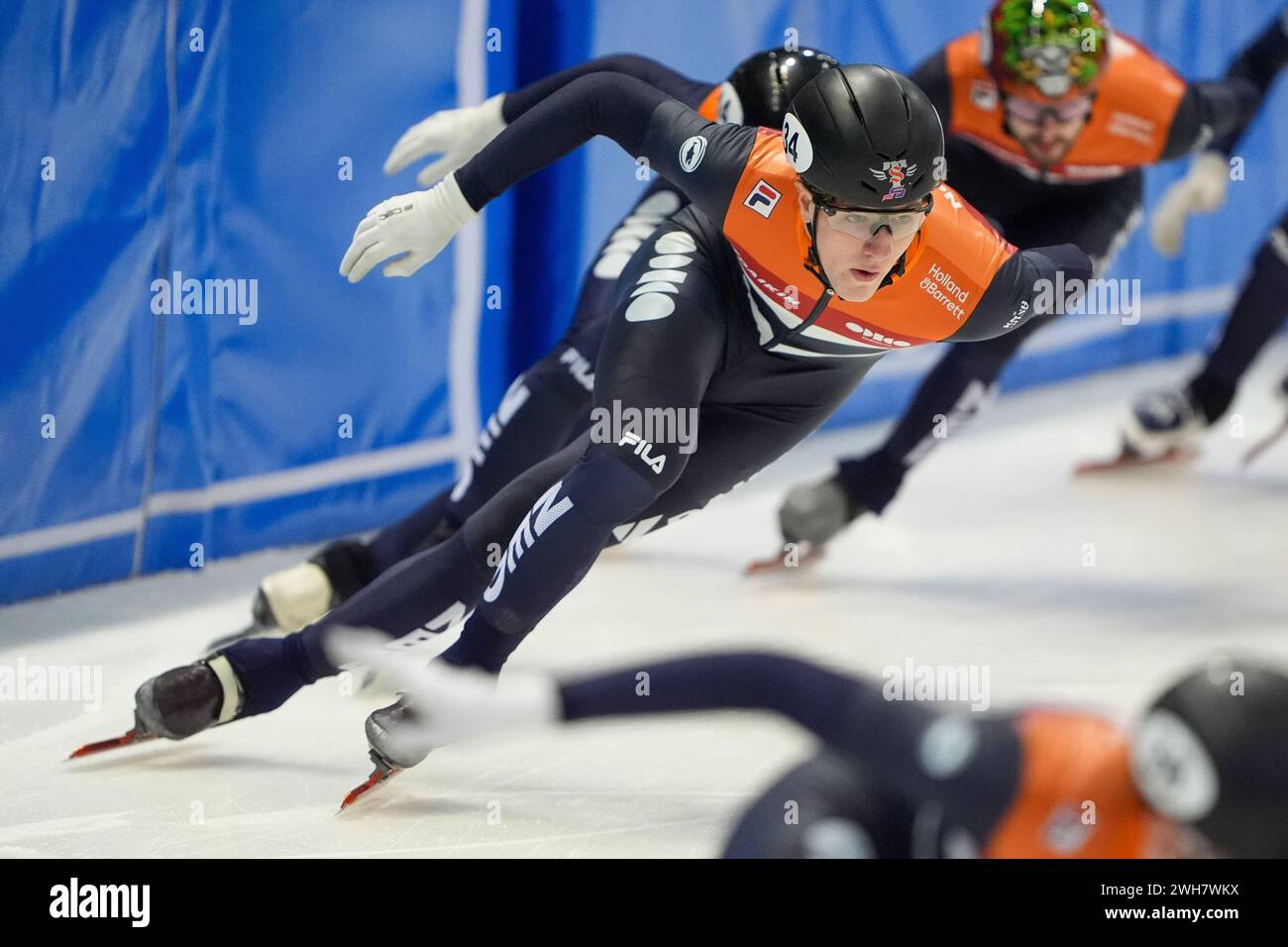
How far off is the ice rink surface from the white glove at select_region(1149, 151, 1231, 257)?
1.01 m

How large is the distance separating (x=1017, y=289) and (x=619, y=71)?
990 millimetres

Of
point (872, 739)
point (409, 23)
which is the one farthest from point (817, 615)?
point (872, 739)

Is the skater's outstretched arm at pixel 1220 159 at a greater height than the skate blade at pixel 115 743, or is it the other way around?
the skater's outstretched arm at pixel 1220 159

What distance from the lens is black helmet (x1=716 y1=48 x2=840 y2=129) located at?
12.2 feet

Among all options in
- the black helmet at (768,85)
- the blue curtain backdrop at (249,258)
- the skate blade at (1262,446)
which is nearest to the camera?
the black helmet at (768,85)

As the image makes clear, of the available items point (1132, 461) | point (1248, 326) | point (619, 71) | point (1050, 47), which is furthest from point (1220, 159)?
point (619, 71)

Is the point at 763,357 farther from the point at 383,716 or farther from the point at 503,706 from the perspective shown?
the point at 503,706

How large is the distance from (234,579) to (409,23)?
67.7 inches

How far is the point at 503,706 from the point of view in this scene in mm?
2074

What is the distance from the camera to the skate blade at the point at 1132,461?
621 cm

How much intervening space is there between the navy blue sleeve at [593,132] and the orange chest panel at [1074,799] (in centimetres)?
146

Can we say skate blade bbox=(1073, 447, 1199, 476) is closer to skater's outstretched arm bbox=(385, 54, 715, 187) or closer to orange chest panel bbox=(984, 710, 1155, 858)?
skater's outstretched arm bbox=(385, 54, 715, 187)
